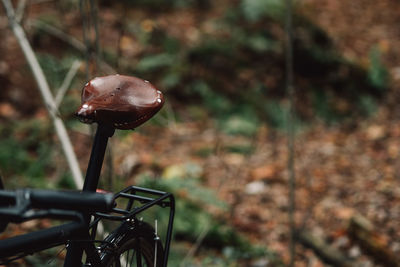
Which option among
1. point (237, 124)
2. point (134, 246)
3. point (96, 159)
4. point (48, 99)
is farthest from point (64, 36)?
point (96, 159)

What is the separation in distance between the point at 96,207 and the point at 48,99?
2.52 meters

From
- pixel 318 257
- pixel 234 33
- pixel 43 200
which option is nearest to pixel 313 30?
pixel 234 33

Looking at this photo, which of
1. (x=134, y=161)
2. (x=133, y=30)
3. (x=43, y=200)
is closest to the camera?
(x=43, y=200)

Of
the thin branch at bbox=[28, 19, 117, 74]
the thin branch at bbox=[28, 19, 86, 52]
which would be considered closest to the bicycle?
the thin branch at bbox=[28, 19, 117, 74]

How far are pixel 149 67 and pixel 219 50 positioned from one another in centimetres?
135

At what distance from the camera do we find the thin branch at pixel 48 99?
3.30m

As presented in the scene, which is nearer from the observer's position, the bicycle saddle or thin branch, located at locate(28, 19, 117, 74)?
the bicycle saddle

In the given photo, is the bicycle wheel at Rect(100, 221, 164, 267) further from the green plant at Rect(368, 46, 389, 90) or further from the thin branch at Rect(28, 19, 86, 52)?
the green plant at Rect(368, 46, 389, 90)

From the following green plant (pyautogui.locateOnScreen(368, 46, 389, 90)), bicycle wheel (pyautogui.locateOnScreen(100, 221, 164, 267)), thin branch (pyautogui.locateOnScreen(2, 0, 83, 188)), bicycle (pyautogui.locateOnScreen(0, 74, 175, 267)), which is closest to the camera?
bicycle (pyautogui.locateOnScreen(0, 74, 175, 267))

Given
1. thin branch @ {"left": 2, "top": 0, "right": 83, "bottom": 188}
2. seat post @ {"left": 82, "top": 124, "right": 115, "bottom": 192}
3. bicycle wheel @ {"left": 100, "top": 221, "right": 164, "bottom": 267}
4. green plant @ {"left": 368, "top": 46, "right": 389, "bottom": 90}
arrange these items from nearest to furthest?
seat post @ {"left": 82, "top": 124, "right": 115, "bottom": 192} → bicycle wheel @ {"left": 100, "top": 221, "right": 164, "bottom": 267} → thin branch @ {"left": 2, "top": 0, "right": 83, "bottom": 188} → green plant @ {"left": 368, "top": 46, "right": 389, "bottom": 90}

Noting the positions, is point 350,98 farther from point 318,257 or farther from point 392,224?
point 318,257

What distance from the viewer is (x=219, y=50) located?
24.5 ft

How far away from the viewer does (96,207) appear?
1.15 m

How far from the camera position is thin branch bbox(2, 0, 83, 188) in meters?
3.30
